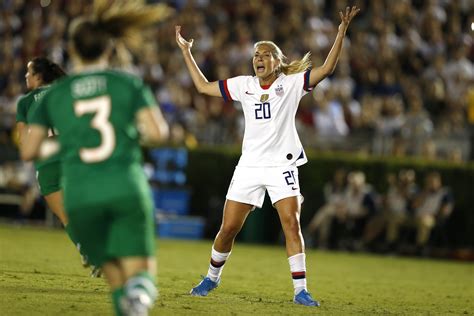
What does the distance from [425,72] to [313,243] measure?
5545 mm

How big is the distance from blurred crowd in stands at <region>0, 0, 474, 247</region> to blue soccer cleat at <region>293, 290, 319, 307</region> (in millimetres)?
11405

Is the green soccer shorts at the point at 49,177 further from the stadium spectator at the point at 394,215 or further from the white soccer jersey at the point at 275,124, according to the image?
the stadium spectator at the point at 394,215

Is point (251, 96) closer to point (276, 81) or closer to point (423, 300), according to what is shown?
point (276, 81)

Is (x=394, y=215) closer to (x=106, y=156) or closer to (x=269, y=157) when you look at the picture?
(x=269, y=157)

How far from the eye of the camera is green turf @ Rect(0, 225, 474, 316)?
9398 mm

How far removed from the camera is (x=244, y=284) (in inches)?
481

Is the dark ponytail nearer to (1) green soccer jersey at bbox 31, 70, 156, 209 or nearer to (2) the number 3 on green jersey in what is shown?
(1) green soccer jersey at bbox 31, 70, 156, 209

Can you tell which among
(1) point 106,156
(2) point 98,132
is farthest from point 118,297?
(2) point 98,132

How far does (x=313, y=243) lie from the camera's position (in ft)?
72.0

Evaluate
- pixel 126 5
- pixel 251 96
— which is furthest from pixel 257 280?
pixel 126 5

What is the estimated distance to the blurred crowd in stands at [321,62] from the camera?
22.9 metres

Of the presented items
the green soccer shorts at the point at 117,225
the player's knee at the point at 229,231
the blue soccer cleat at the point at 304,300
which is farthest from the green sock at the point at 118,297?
the player's knee at the point at 229,231

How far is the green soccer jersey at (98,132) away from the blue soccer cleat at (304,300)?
395 centimetres

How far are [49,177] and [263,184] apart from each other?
2.50 meters
